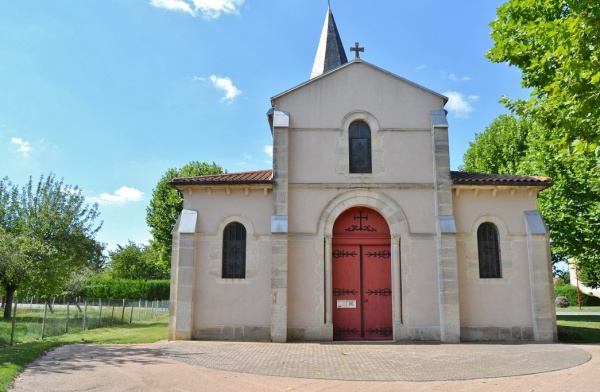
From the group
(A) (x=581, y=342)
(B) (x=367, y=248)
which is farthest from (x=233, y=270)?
(A) (x=581, y=342)

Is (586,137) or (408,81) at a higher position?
(408,81)

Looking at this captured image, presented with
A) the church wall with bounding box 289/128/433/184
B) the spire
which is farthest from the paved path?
the spire

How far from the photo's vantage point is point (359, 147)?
1537 cm

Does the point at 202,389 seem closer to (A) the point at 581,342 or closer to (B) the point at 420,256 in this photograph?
(B) the point at 420,256

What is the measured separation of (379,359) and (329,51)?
54.5ft

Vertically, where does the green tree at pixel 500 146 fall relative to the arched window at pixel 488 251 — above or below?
above

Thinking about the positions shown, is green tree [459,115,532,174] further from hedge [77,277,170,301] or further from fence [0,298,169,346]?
hedge [77,277,170,301]

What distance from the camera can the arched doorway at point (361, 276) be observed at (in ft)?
47.7

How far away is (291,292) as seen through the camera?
563 inches

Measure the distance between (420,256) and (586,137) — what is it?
6.28 m

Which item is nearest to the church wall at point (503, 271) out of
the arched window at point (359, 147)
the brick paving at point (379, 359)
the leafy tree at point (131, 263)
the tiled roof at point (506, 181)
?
the tiled roof at point (506, 181)

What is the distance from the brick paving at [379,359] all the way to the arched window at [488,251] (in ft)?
7.74

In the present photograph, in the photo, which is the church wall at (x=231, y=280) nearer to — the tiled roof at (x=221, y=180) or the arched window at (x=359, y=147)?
the tiled roof at (x=221, y=180)

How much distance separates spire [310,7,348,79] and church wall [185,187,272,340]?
34.1 ft
